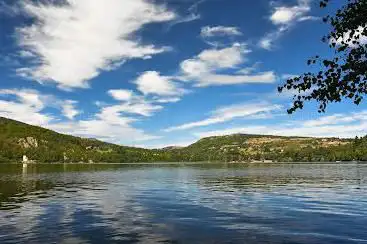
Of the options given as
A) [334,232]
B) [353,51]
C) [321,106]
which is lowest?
[334,232]

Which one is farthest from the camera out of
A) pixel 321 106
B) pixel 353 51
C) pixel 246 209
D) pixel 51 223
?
pixel 246 209

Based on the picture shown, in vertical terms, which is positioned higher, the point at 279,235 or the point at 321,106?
the point at 321,106

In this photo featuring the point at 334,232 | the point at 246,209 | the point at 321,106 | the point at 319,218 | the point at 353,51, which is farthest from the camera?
the point at 246,209

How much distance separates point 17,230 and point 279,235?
22.3 meters

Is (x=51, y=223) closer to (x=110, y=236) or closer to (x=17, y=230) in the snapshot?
(x=17, y=230)

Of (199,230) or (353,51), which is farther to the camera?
(199,230)

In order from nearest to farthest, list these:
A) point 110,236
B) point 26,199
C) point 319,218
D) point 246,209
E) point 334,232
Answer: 1. point 110,236
2. point 334,232
3. point 319,218
4. point 246,209
5. point 26,199

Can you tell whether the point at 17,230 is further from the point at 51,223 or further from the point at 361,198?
the point at 361,198

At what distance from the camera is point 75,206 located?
55750 mm

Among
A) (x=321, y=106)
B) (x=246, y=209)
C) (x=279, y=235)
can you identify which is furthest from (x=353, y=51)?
(x=246, y=209)

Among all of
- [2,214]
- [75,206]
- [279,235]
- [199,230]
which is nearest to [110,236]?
[199,230]

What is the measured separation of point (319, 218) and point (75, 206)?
30.0 meters

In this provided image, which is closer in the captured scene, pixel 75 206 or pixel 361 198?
pixel 75 206

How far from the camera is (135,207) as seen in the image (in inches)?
2185
